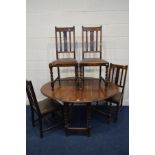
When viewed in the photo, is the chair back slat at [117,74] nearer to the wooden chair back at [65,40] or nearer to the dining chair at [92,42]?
the dining chair at [92,42]

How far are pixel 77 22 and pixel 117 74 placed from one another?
1.16m

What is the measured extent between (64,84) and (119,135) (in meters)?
1.15

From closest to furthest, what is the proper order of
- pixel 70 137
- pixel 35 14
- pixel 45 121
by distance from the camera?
pixel 70 137
pixel 45 121
pixel 35 14

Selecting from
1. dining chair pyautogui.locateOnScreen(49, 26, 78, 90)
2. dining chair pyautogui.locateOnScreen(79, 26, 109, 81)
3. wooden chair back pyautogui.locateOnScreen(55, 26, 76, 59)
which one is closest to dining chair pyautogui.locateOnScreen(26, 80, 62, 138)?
dining chair pyautogui.locateOnScreen(49, 26, 78, 90)

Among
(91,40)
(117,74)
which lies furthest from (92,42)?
(117,74)

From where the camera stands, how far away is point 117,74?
3406 millimetres

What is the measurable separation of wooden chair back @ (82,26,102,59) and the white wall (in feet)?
0.42

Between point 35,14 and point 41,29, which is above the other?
point 35,14

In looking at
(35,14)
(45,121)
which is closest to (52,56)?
(35,14)

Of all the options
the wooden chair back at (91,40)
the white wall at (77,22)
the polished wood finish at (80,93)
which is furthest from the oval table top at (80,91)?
the white wall at (77,22)

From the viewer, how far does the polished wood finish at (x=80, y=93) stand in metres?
2.64

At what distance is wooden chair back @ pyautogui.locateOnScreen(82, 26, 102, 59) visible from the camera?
11.3 feet
